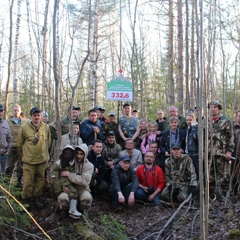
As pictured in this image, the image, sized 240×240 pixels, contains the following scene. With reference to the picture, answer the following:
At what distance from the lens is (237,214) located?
497 centimetres

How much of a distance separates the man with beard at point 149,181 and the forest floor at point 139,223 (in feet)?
0.77

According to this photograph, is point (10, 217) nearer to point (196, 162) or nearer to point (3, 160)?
point (3, 160)

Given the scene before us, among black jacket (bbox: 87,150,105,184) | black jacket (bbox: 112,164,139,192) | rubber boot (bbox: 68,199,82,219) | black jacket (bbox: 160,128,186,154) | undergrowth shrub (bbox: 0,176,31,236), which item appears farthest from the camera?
black jacket (bbox: 160,128,186,154)

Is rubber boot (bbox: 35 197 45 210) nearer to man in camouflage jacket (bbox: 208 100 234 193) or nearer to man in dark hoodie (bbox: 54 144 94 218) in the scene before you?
man in dark hoodie (bbox: 54 144 94 218)

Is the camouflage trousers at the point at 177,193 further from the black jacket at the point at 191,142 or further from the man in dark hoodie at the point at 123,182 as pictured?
the black jacket at the point at 191,142

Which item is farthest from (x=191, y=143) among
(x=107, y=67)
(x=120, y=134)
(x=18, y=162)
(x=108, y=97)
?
(x=107, y=67)

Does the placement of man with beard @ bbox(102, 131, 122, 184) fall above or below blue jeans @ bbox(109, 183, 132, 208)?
above

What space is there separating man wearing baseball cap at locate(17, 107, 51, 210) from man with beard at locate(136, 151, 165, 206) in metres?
1.90

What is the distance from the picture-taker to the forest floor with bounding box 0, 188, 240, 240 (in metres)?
4.64

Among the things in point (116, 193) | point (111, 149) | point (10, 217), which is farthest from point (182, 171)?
point (10, 217)

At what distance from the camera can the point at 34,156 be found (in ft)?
19.3

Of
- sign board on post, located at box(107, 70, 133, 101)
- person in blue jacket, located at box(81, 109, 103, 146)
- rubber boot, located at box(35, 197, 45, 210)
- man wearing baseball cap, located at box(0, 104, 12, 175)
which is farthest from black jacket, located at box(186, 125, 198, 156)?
man wearing baseball cap, located at box(0, 104, 12, 175)

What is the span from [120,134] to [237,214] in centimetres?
331

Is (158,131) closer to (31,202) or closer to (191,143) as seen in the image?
(191,143)
